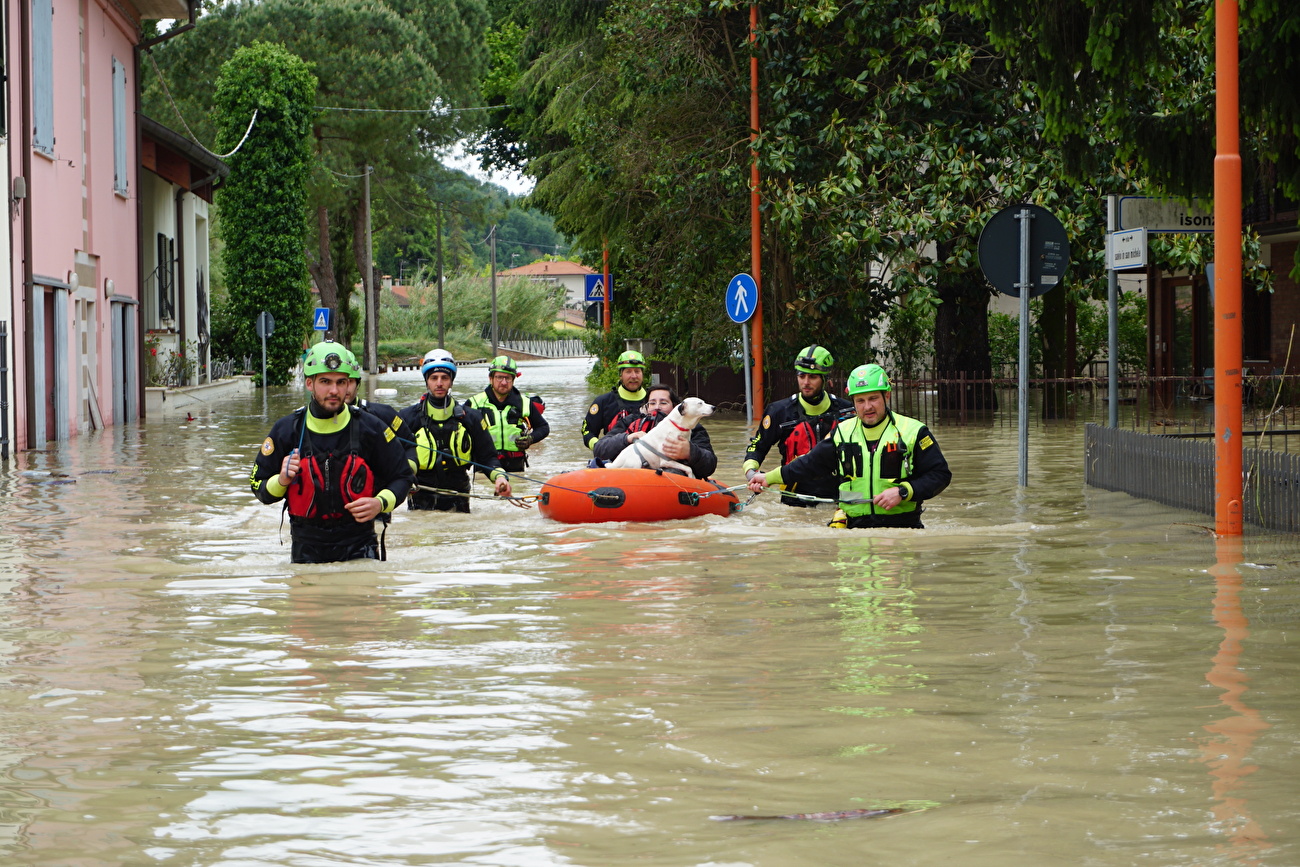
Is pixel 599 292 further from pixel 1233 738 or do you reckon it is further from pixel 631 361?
pixel 1233 738

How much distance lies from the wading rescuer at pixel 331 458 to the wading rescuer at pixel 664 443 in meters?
4.35

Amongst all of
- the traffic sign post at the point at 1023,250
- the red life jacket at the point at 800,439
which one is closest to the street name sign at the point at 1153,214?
the traffic sign post at the point at 1023,250

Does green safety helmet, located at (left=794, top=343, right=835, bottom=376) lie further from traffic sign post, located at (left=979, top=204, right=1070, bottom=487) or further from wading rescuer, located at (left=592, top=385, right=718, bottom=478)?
traffic sign post, located at (left=979, top=204, right=1070, bottom=487)

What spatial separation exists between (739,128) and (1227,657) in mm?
22080

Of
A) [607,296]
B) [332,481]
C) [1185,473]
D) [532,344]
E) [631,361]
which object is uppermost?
[532,344]

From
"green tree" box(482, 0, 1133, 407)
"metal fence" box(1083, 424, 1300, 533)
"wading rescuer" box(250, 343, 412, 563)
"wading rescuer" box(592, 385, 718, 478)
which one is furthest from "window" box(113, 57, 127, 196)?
"wading rescuer" box(250, 343, 412, 563)

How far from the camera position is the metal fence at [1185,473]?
39.0ft

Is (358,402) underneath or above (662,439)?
above

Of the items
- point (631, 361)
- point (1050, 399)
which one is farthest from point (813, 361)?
point (1050, 399)

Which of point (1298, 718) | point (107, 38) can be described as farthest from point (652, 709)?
point (107, 38)

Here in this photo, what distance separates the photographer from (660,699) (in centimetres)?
674

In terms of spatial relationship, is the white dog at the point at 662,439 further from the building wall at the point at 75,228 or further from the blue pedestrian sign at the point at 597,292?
the blue pedestrian sign at the point at 597,292

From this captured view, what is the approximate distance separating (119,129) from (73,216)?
198 inches

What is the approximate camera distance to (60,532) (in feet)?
44.1
